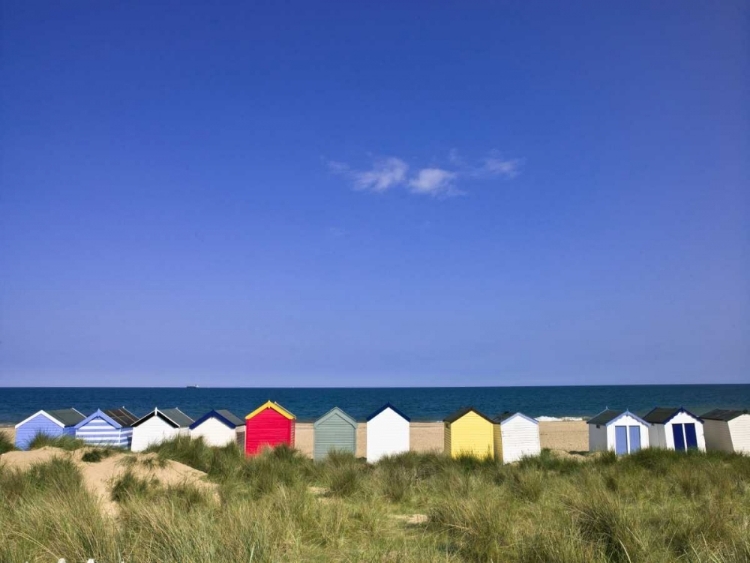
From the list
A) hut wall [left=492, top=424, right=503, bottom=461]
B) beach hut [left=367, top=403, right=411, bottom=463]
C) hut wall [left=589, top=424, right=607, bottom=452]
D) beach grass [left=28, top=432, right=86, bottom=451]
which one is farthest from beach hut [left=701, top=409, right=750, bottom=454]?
beach grass [left=28, top=432, right=86, bottom=451]

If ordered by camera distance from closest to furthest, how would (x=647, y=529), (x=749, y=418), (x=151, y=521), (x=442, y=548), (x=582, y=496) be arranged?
1. (x=151, y=521)
2. (x=647, y=529)
3. (x=442, y=548)
4. (x=582, y=496)
5. (x=749, y=418)

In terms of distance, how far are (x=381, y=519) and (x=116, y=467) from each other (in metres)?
7.82

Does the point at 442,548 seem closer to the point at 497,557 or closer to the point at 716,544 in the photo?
the point at 497,557

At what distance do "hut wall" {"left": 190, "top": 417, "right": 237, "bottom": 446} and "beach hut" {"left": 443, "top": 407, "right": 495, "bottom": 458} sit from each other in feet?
28.3

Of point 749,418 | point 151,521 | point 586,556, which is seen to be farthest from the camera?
point 749,418

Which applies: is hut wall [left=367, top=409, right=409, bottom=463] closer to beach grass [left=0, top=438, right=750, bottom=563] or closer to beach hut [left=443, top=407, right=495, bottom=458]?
beach hut [left=443, top=407, right=495, bottom=458]

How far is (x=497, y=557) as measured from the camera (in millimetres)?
7289

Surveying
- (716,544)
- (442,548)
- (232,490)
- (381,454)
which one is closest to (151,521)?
(442,548)

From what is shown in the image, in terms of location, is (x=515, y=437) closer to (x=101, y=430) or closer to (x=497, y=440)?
(x=497, y=440)

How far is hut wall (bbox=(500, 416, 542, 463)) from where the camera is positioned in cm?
2153

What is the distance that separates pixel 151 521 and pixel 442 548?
4.09 metres

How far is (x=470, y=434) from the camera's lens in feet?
71.9

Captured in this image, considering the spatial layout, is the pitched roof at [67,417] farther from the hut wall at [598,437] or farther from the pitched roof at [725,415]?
the pitched roof at [725,415]

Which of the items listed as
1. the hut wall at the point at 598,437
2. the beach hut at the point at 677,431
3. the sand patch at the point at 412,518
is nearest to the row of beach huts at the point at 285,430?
the beach hut at the point at 677,431
